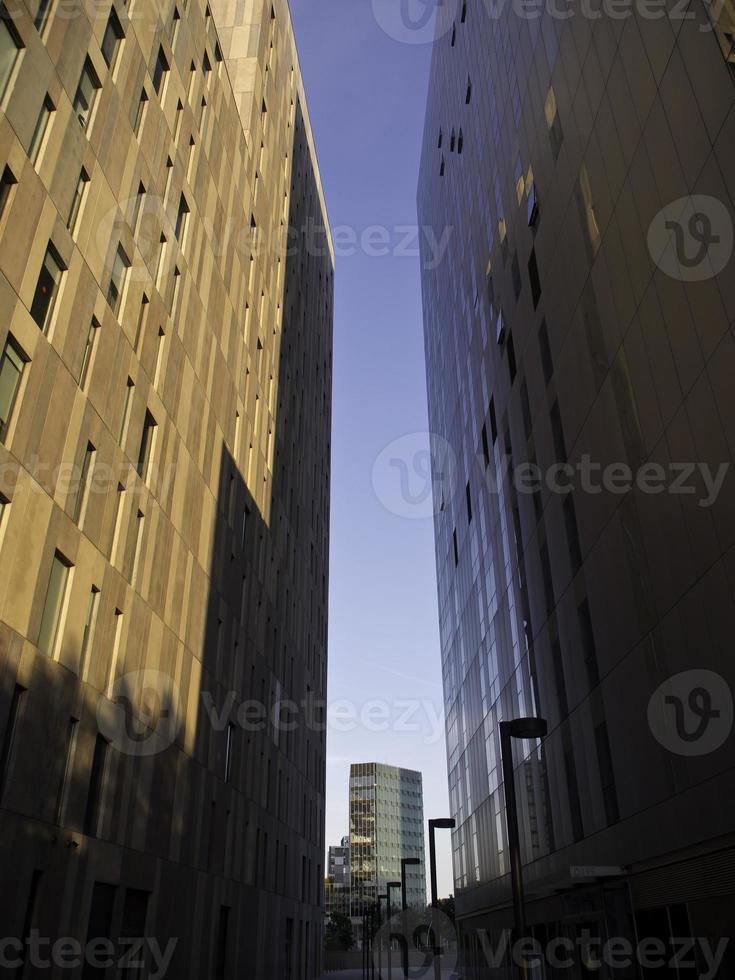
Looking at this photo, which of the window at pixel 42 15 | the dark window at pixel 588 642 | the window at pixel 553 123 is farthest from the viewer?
the window at pixel 553 123

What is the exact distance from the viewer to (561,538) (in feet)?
80.9

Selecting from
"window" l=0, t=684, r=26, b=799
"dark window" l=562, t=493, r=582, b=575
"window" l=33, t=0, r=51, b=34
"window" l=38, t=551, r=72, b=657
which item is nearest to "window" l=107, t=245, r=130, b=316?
"window" l=33, t=0, r=51, b=34

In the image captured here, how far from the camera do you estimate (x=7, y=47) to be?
16.6 m

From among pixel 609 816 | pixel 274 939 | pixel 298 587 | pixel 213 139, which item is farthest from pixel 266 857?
pixel 213 139

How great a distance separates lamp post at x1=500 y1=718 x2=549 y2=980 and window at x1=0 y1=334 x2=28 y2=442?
1130 cm

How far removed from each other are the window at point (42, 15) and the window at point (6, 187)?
3.92 metres

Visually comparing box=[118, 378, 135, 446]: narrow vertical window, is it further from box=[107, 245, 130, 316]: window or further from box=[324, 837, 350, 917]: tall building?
box=[324, 837, 350, 917]: tall building

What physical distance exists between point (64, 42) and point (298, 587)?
36121 mm

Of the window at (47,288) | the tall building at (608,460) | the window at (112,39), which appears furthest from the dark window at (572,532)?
the window at (112,39)

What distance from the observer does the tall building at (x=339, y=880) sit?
169250 mm

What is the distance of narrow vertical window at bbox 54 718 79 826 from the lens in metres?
16.8

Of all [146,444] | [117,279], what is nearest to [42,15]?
[117,279]

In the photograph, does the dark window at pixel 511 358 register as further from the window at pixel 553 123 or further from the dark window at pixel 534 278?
the window at pixel 553 123

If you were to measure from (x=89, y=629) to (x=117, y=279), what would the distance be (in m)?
9.96
